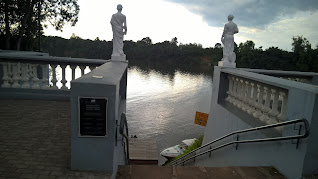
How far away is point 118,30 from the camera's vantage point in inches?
299

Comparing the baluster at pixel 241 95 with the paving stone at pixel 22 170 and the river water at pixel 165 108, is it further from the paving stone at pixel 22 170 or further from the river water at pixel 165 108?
the river water at pixel 165 108

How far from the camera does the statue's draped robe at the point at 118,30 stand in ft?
24.2

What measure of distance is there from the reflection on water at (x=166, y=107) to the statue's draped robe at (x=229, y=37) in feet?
38.4

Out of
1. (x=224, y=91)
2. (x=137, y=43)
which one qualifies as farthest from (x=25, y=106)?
(x=137, y=43)

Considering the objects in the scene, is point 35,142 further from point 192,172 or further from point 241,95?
point 241,95

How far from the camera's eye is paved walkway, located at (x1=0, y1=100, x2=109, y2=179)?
10.2 ft

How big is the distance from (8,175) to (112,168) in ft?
4.12

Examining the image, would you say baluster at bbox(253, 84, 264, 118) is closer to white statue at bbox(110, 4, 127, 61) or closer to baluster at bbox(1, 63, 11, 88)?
white statue at bbox(110, 4, 127, 61)

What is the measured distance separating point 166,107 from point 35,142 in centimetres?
2938

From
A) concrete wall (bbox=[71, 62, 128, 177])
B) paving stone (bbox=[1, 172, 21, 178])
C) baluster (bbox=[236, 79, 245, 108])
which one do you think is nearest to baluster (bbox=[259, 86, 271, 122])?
baluster (bbox=[236, 79, 245, 108])

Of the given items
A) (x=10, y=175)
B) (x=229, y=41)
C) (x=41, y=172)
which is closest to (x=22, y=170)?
(x=10, y=175)

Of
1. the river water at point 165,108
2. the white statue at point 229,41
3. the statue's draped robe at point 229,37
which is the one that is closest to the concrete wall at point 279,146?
the white statue at point 229,41

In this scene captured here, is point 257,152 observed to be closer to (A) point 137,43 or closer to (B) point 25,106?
(B) point 25,106

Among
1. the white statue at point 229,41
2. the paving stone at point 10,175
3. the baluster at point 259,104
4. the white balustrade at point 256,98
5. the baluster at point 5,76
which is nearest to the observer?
the paving stone at point 10,175
